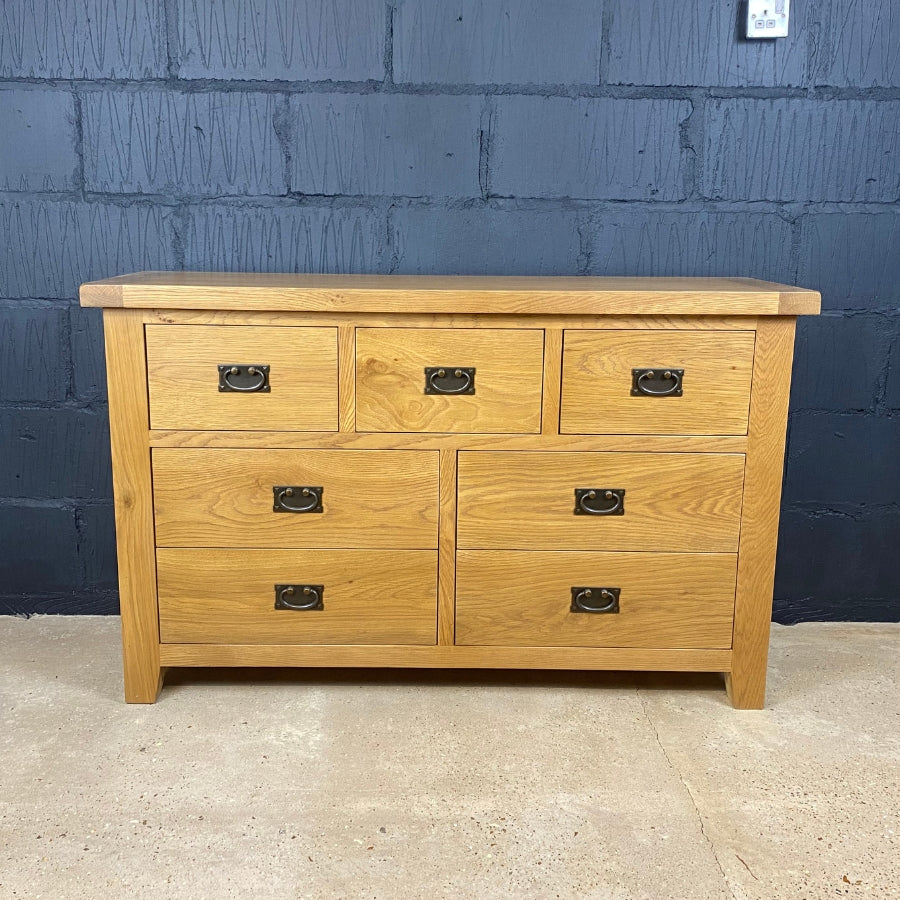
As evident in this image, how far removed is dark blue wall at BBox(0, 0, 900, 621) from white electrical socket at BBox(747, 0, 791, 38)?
0.03 m

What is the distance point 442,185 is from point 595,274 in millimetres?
456

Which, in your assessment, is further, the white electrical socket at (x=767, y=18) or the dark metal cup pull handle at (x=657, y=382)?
the white electrical socket at (x=767, y=18)

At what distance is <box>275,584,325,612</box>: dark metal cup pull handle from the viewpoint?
1.91 metres

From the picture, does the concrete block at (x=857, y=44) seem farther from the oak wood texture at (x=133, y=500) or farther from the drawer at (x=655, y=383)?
the oak wood texture at (x=133, y=500)

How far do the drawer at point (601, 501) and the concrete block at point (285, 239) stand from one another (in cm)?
73

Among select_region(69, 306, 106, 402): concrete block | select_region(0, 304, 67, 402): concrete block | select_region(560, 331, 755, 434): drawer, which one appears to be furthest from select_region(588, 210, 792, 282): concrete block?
select_region(0, 304, 67, 402): concrete block

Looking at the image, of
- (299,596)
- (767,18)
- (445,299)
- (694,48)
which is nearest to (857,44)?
(767,18)

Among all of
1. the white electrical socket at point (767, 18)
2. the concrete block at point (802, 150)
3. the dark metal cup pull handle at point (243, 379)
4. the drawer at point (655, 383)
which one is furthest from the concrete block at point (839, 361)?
the dark metal cup pull handle at point (243, 379)

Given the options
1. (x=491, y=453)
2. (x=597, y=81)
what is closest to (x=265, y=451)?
(x=491, y=453)

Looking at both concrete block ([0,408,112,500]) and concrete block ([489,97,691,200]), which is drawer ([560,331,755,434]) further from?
concrete block ([0,408,112,500])

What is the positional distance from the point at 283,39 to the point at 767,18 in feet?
3.88

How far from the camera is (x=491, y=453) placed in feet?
6.09

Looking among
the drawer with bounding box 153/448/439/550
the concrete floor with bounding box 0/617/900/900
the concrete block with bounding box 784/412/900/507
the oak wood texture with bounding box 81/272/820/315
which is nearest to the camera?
the concrete floor with bounding box 0/617/900/900

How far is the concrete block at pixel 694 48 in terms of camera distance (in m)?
2.17
